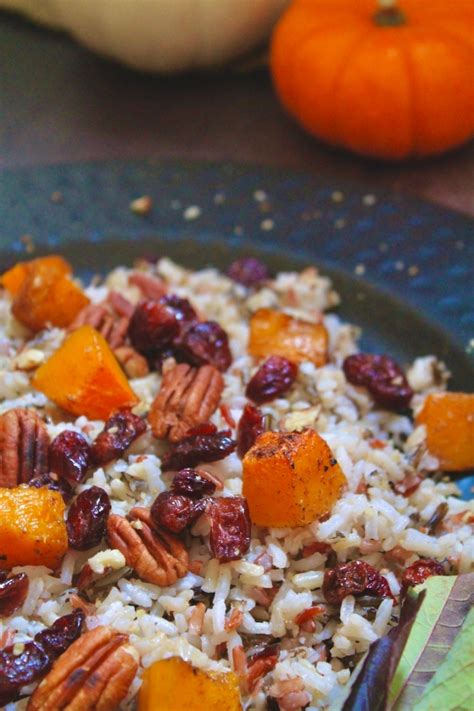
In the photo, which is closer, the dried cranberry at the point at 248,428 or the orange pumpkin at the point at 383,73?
the dried cranberry at the point at 248,428

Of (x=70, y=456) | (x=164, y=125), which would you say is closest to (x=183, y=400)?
(x=70, y=456)

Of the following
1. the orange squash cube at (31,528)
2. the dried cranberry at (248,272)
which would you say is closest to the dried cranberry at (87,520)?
the orange squash cube at (31,528)

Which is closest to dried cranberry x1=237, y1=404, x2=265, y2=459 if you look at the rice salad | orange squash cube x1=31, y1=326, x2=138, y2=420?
the rice salad

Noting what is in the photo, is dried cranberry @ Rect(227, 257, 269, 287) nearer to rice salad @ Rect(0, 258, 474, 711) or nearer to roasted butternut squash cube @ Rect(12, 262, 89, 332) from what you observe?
rice salad @ Rect(0, 258, 474, 711)

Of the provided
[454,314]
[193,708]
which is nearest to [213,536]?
[193,708]

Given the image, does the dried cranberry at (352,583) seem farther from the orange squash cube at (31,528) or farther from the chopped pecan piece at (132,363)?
the chopped pecan piece at (132,363)
